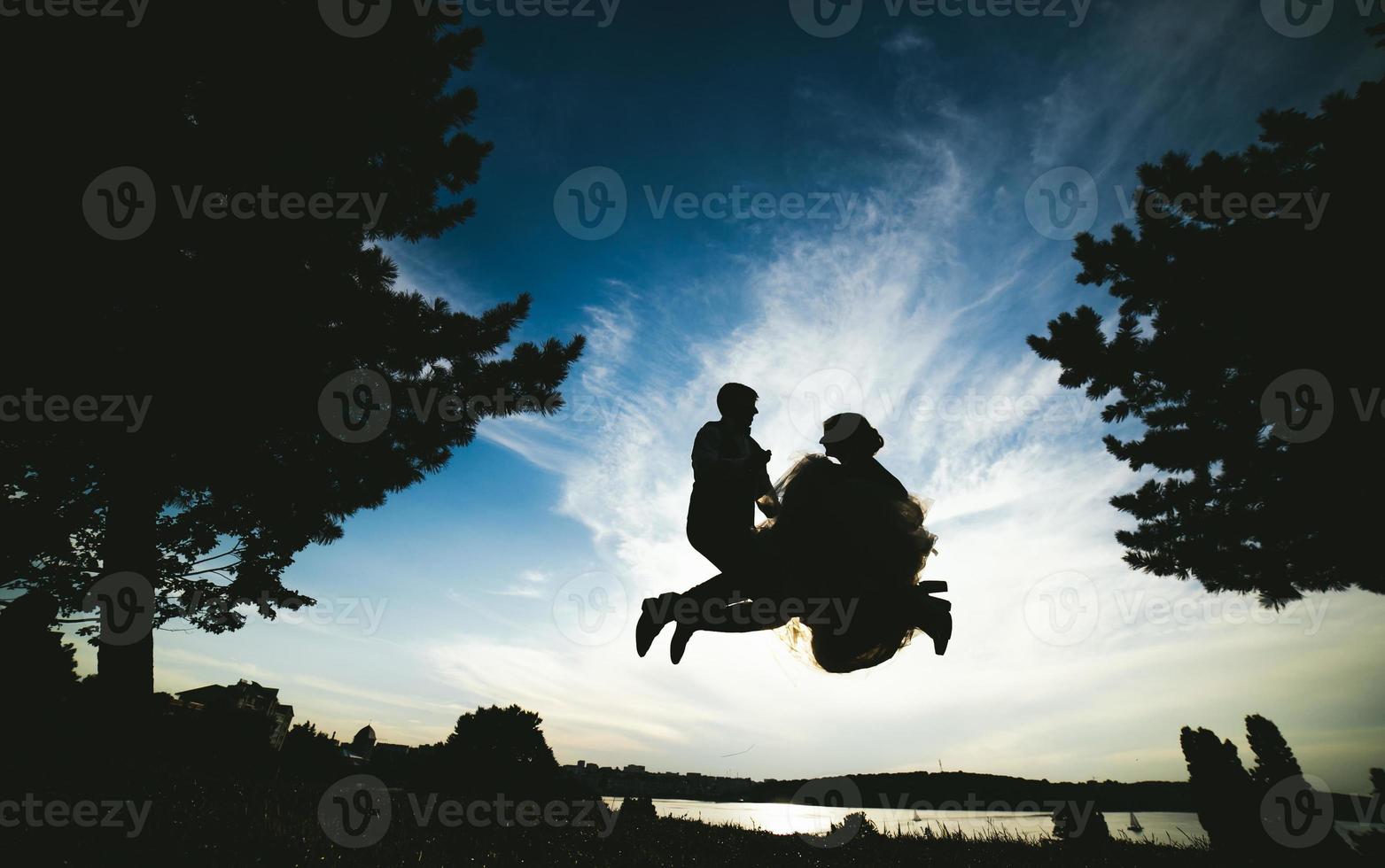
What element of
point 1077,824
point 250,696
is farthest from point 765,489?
point 250,696

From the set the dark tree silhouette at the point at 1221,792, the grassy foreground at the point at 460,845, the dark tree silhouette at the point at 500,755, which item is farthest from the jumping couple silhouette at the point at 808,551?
the dark tree silhouette at the point at 1221,792

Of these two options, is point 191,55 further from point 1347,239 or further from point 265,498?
point 1347,239

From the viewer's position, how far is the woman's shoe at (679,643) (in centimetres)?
266

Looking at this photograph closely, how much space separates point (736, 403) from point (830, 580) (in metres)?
1.00

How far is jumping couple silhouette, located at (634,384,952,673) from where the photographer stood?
2346 mm

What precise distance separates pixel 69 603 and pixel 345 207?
8.62 metres

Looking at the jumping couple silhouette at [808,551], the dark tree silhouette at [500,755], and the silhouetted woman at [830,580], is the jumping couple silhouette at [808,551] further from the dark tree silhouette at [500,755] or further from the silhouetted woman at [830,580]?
the dark tree silhouette at [500,755]

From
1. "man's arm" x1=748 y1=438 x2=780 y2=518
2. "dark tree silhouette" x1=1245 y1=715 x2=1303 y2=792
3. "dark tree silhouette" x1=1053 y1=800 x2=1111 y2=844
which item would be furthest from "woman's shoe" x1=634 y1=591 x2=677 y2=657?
"dark tree silhouette" x1=1245 y1=715 x2=1303 y2=792

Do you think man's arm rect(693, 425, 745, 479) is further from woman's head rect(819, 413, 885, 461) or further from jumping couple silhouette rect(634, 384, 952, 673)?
woman's head rect(819, 413, 885, 461)

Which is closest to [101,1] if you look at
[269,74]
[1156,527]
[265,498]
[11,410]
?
[269,74]

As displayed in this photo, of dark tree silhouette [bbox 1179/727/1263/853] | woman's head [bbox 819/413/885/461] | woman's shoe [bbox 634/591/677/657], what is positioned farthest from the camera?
dark tree silhouette [bbox 1179/727/1263/853]

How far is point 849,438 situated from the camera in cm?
283

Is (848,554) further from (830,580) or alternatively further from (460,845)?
(460,845)

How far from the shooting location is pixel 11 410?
4.88 meters
